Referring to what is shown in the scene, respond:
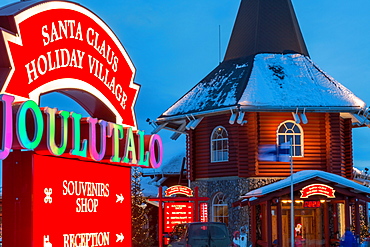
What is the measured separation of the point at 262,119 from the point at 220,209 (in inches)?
200

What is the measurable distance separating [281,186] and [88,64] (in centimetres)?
1835

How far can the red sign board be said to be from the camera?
7910 mm

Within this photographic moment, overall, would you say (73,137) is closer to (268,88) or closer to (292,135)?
(268,88)

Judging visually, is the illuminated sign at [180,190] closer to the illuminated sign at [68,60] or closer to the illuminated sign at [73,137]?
the illuminated sign at [68,60]

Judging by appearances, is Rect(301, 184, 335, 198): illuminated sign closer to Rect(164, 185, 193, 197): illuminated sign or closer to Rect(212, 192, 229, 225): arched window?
Rect(212, 192, 229, 225): arched window

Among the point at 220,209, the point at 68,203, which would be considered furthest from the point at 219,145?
the point at 68,203

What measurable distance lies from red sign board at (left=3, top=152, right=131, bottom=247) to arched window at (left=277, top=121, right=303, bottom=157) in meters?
21.1

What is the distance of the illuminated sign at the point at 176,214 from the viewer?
29.4 meters

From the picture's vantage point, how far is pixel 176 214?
97.2 feet

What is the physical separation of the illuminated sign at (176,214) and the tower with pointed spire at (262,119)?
2.39m

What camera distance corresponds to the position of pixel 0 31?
304 inches

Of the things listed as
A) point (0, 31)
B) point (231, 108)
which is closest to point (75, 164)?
point (0, 31)

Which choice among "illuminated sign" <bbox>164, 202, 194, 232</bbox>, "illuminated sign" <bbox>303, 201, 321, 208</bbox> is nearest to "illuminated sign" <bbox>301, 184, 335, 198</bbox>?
"illuminated sign" <bbox>303, 201, 321, 208</bbox>

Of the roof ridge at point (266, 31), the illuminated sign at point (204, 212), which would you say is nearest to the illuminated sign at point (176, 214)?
the illuminated sign at point (204, 212)
